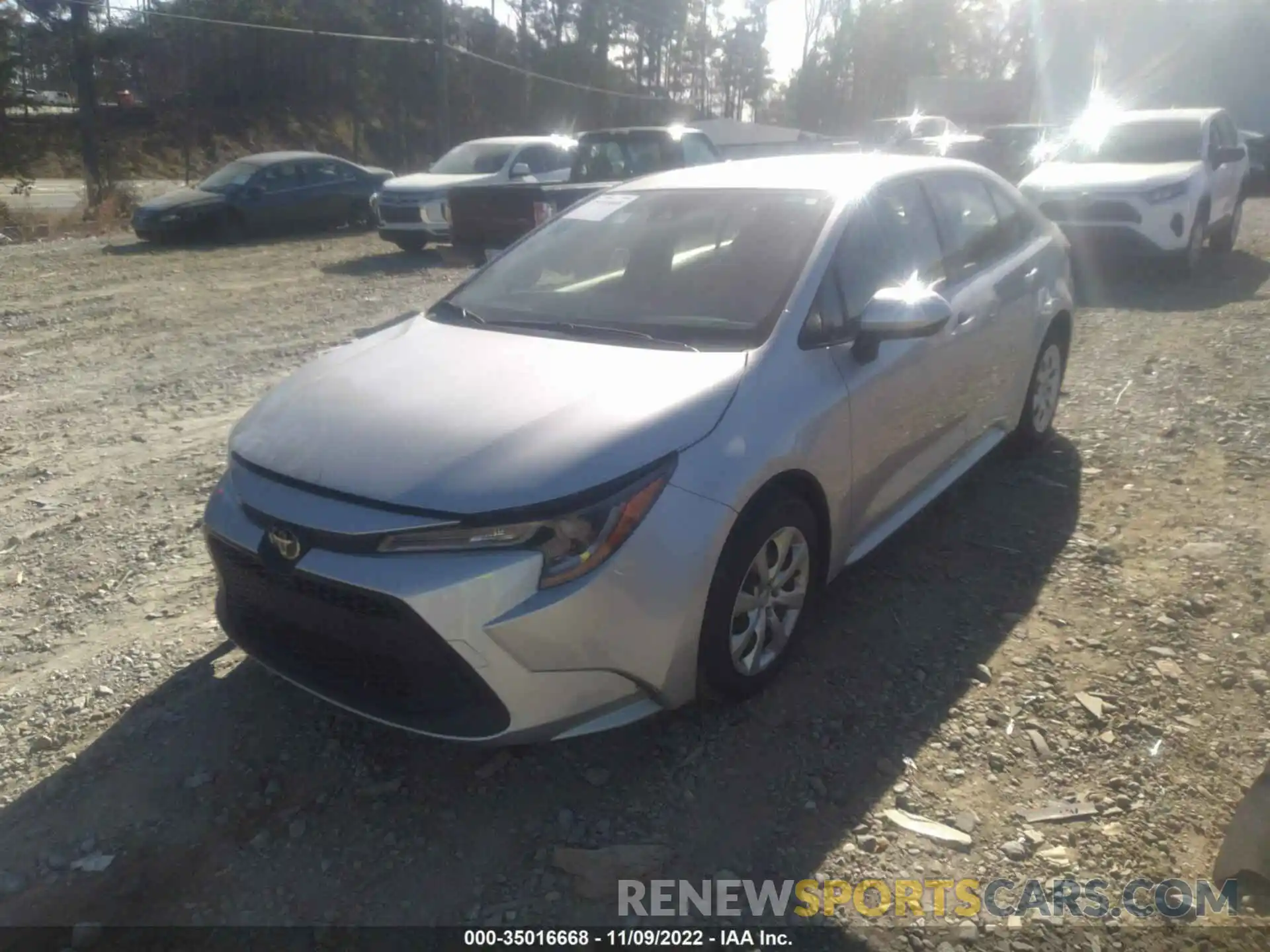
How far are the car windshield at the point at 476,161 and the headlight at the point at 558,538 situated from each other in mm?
13470

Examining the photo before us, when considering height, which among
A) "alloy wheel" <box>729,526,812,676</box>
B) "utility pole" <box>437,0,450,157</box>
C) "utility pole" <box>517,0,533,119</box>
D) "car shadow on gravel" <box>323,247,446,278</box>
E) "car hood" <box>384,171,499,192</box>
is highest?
"utility pole" <box>517,0,533,119</box>

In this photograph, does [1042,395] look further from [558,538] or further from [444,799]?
[444,799]

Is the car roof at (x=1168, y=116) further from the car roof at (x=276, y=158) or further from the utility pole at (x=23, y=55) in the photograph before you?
the utility pole at (x=23, y=55)

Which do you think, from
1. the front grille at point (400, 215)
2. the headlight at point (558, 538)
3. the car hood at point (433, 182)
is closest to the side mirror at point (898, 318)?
the headlight at point (558, 538)

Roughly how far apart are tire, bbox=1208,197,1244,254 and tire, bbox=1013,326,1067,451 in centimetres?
810

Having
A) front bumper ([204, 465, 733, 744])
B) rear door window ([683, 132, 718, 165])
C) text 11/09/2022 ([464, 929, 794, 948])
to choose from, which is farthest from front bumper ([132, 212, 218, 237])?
text 11/09/2022 ([464, 929, 794, 948])

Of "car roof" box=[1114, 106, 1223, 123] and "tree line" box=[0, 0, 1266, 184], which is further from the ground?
"tree line" box=[0, 0, 1266, 184]

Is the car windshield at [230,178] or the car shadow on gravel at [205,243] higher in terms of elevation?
the car windshield at [230,178]

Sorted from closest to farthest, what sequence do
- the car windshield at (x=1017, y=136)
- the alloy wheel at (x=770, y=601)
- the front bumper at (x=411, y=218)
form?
the alloy wheel at (x=770, y=601) → the front bumper at (x=411, y=218) → the car windshield at (x=1017, y=136)

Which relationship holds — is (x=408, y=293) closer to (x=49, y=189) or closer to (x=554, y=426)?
(x=554, y=426)

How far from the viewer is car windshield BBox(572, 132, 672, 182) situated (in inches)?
513

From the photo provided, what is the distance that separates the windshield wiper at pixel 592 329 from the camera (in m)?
3.49

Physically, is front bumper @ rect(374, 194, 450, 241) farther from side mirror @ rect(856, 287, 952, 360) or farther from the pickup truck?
side mirror @ rect(856, 287, 952, 360)

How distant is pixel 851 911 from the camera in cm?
264
